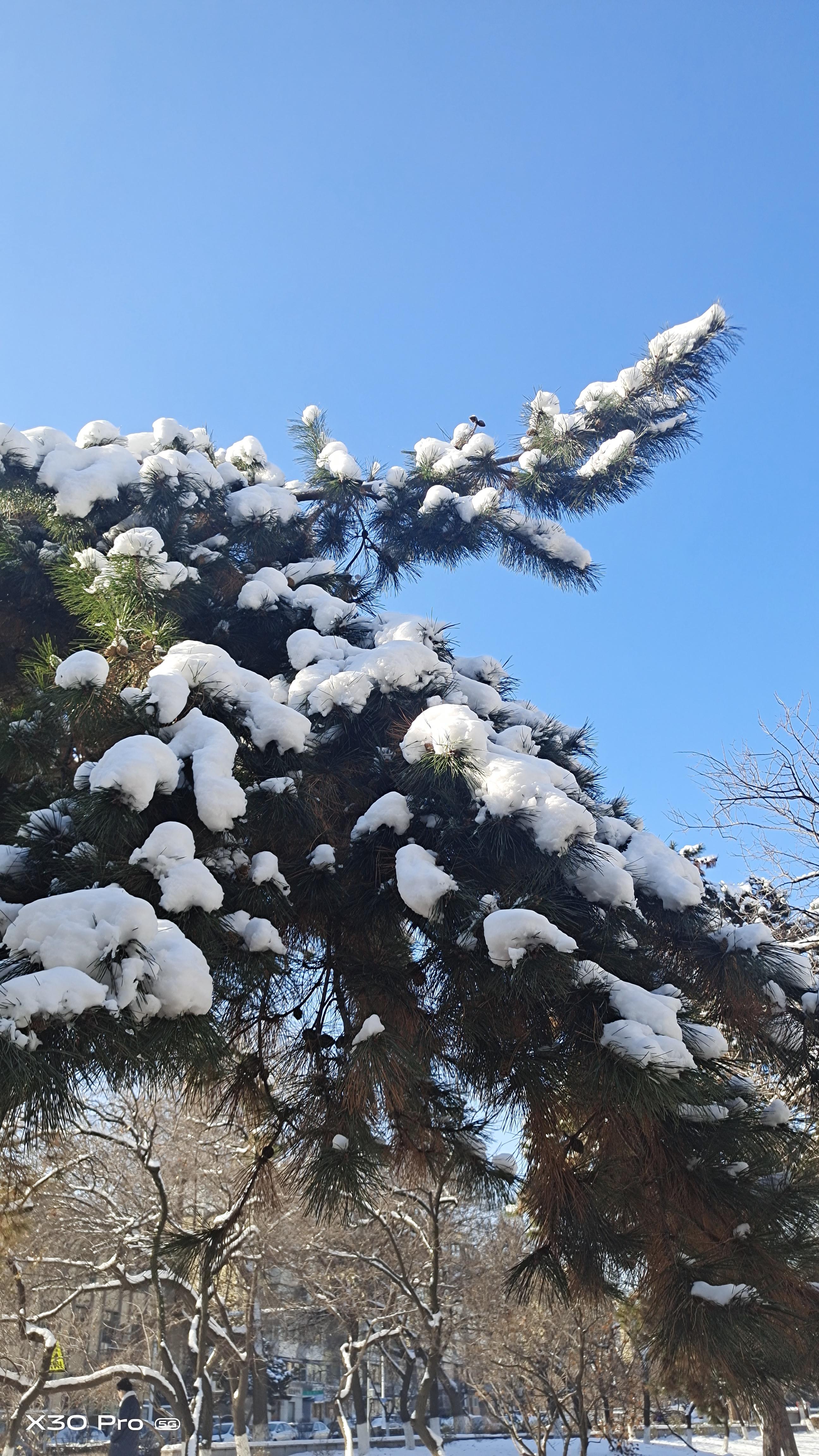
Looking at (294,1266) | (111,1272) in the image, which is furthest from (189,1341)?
(294,1266)

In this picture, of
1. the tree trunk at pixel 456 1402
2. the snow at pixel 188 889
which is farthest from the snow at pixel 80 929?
the tree trunk at pixel 456 1402

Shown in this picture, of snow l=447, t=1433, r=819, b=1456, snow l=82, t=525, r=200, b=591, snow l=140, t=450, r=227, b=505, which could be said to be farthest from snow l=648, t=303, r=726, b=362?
snow l=447, t=1433, r=819, b=1456

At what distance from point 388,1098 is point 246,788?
3.30 ft

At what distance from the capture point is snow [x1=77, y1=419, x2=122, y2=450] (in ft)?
15.5

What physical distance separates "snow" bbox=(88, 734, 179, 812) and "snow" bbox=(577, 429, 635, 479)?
129 inches

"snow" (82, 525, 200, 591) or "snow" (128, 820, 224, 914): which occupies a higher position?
"snow" (82, 525, 200, 591)

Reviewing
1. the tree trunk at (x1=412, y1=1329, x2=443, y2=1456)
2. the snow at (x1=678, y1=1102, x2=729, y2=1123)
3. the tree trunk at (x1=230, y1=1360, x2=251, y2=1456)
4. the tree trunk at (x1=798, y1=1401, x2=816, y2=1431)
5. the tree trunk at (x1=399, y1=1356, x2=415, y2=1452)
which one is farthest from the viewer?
the tree trunk at (x1=798, y1=1401, x2=816, y2=1431)

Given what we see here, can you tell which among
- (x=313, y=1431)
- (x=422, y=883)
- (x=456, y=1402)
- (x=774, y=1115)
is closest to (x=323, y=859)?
(x=422, y=883)

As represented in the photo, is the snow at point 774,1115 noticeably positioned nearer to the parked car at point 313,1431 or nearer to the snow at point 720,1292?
the snow at point 720,1292

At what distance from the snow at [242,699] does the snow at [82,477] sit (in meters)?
1.48

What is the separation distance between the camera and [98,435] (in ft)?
15.6

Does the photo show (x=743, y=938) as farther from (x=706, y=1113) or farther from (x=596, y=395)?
(x=596, y=395)

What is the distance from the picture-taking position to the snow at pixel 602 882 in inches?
101

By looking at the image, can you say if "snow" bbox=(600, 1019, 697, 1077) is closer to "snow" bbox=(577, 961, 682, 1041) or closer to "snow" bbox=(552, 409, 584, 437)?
"snow" bbox=(577, 961, 682, 1041)
